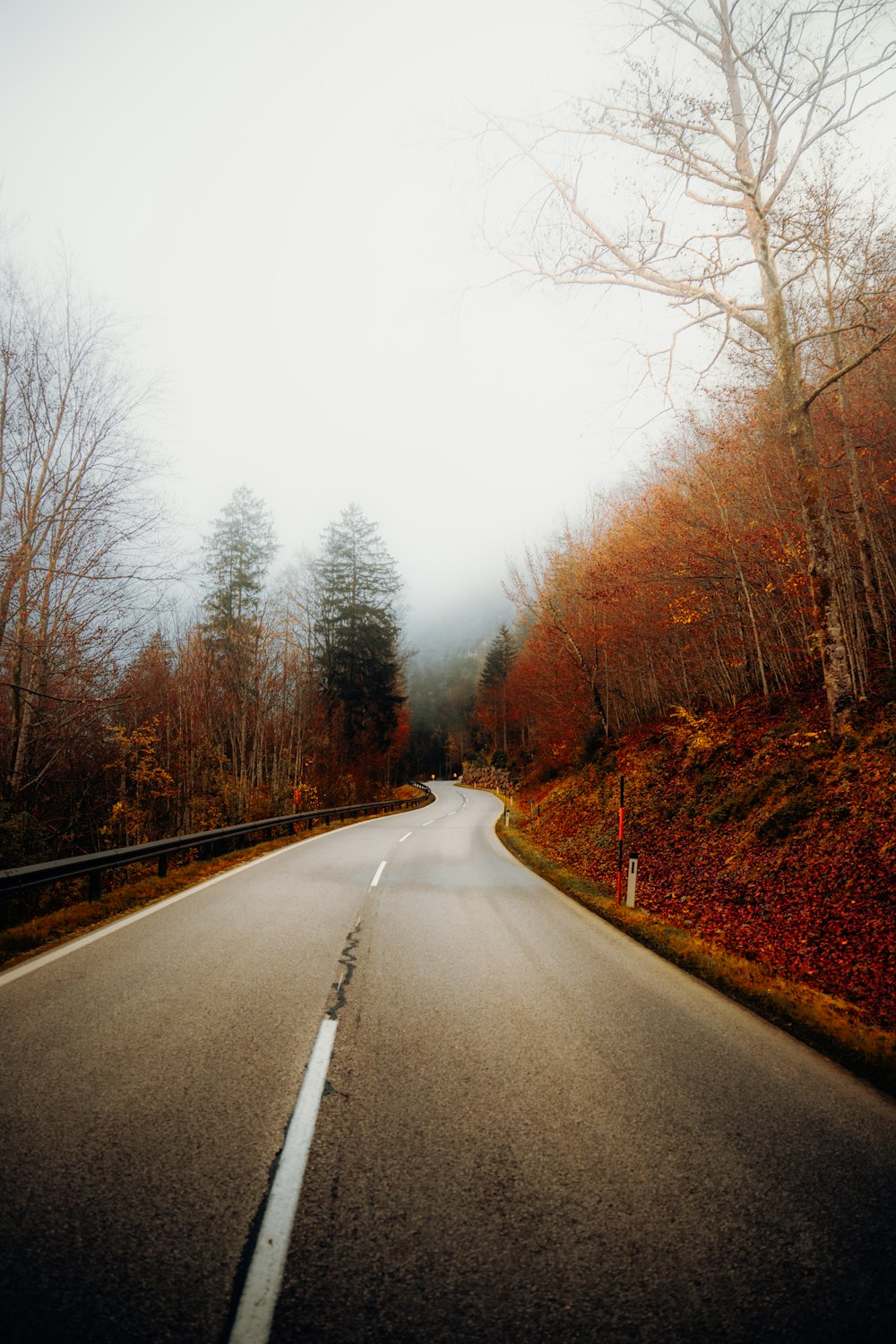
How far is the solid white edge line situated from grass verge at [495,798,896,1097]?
10.7 feet

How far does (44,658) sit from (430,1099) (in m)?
8.60

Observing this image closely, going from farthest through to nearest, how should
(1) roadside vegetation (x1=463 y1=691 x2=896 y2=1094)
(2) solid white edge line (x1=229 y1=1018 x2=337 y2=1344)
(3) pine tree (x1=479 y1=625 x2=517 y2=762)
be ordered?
(3) pine tree (x1=479 y1=625 x2=517 y2=762)
(1) roadside vegetation (x1=463 y1=691 x2=896 y2=1094)
(2) solid white edge line (x1=229 y1=1018 x2=337 y2=1344)

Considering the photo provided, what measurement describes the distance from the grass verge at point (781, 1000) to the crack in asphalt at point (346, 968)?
3163mm

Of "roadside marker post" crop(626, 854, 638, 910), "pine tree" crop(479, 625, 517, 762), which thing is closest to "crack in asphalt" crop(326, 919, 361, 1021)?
"roadside marker post" crop(626, 854, 638, 910)

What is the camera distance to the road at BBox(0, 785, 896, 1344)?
1.76 metres

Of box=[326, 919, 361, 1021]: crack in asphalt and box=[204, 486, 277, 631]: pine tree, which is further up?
box=[204, 486, 277, 631]: pine tree

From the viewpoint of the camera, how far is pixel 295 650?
24781 mm

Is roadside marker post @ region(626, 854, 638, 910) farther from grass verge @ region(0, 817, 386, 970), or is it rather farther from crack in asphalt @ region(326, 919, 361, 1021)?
grass verge @ region(0, 817, 386, 970)

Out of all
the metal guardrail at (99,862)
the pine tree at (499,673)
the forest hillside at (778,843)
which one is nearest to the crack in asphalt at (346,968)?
the metal guardrail at (99,862)

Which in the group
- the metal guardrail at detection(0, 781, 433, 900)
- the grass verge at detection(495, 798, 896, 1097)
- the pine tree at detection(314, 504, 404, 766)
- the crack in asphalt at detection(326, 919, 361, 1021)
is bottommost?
the grass verge at detection(495, 798, 896, 1097)

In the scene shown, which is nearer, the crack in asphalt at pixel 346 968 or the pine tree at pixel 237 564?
the crack in asphalt at pixel 346 968

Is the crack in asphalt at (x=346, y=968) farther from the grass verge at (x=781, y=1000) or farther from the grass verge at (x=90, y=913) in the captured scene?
the grass verge at (x=781, y=1000)

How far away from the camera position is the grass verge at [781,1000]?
3.54 m

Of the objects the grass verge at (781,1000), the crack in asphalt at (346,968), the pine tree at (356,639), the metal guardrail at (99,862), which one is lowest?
the grass verge at (781,1000)
